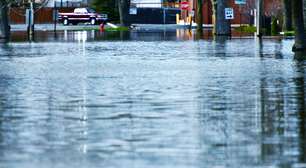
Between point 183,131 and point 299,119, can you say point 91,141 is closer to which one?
point 183,131

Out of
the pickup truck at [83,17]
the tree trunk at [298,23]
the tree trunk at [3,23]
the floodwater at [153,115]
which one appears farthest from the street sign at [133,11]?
the floodwater at [153,115]

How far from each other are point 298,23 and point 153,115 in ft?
75.4

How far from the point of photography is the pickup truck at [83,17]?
116812 mm

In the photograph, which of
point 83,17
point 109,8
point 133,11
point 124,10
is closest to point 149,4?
point 109,8

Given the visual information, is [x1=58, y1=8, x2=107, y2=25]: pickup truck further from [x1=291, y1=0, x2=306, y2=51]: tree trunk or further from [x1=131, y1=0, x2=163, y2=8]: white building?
[x1=291, y1=0, x2=306, y2=51]: tree trunk

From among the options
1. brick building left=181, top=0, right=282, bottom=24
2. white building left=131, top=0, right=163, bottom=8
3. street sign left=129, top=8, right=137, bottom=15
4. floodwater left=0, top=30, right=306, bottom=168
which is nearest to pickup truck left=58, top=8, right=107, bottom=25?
street sign left=129, top=8, right=137, bottom=15

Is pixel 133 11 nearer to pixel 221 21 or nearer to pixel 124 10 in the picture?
pixel 124 10

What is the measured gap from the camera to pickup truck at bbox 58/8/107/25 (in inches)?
4599

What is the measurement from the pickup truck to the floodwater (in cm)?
8386

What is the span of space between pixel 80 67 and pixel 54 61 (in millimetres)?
4235

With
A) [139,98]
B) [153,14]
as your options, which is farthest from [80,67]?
[153,14]

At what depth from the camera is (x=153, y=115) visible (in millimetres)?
17469

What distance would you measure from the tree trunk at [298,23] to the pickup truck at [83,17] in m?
75.8

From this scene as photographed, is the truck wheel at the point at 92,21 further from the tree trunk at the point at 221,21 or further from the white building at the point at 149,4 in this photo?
the tree trunk at the point at 221,21
